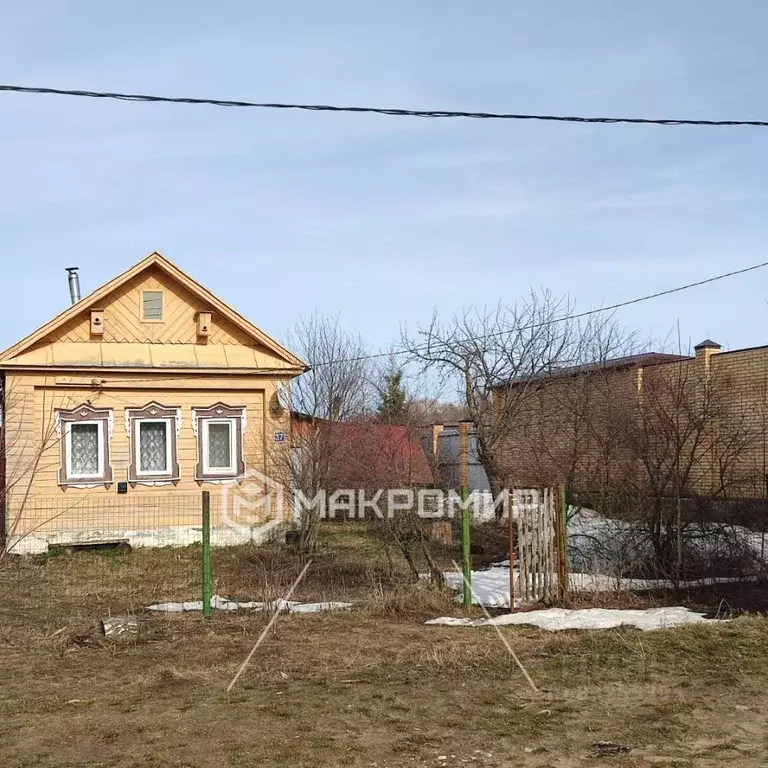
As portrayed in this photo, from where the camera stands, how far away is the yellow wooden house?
17562 mm

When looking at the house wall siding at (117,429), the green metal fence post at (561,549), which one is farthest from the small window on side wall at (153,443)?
the green metal fence post at (561,549)

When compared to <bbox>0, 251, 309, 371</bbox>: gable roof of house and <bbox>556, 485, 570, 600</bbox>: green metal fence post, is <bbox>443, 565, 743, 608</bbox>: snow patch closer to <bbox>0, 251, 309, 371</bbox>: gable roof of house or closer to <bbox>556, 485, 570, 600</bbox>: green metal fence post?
<bbox>556, 485, 570, 600</bbox>: green metal fence post

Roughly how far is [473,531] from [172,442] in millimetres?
6353

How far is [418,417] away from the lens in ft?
55.5

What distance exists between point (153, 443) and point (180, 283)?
3.33 metres

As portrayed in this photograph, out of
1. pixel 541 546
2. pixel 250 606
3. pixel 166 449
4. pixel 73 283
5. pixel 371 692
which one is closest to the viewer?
pixel 371 692

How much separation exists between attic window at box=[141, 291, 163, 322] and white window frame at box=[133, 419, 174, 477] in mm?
2102

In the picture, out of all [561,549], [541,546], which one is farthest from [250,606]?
[561,549]

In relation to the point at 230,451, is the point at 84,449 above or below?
above

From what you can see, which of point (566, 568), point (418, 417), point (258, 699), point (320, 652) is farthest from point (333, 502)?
point (258, 699)

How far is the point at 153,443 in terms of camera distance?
1850cm

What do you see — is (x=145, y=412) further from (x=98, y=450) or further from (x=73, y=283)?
(x=73, y=283)

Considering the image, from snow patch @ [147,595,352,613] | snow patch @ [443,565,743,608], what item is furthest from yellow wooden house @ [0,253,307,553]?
snow patch @ [147,595,352,613]

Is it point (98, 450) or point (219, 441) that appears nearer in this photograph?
point (98, 450)
